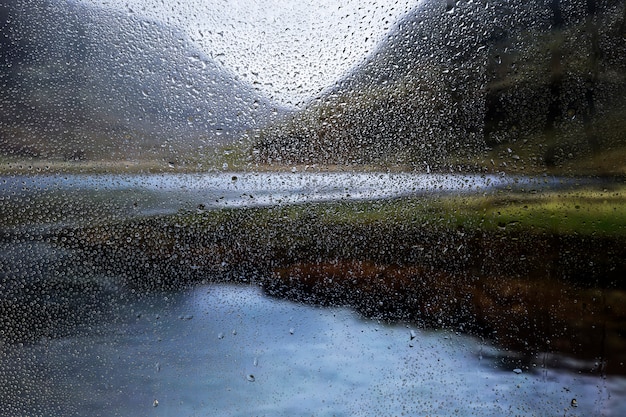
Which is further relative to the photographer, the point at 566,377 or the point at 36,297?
the point at 566,377

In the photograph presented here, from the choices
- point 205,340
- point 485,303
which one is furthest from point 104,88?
point 485,303

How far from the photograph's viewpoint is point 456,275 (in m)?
1.02

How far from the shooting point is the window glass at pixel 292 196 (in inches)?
37.5

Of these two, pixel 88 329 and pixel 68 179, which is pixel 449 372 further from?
pixel 68 179

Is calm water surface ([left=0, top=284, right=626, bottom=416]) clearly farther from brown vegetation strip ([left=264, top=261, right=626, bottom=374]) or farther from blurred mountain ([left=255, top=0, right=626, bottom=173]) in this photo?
blurred mountain ([left=255, top=0, right=626, bottom=173])

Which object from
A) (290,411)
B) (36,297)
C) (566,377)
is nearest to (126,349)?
(36,297)

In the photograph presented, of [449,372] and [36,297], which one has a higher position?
[36,297]

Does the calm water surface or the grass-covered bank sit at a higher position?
the grass-covered bank

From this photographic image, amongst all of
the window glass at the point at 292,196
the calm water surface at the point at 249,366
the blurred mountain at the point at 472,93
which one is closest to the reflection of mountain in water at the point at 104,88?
the window glass at the point at 292,196

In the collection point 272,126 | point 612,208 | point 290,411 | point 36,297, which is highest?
point 272,126

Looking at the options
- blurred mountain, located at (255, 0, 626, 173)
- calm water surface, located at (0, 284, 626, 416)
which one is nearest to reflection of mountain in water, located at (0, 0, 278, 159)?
blurred mountain, located at (255, 0, 626, 173)

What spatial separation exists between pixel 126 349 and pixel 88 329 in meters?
0.08

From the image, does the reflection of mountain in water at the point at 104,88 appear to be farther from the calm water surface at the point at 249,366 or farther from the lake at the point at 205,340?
the calm water surface at the point at 249,366

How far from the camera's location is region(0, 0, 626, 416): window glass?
95cm
